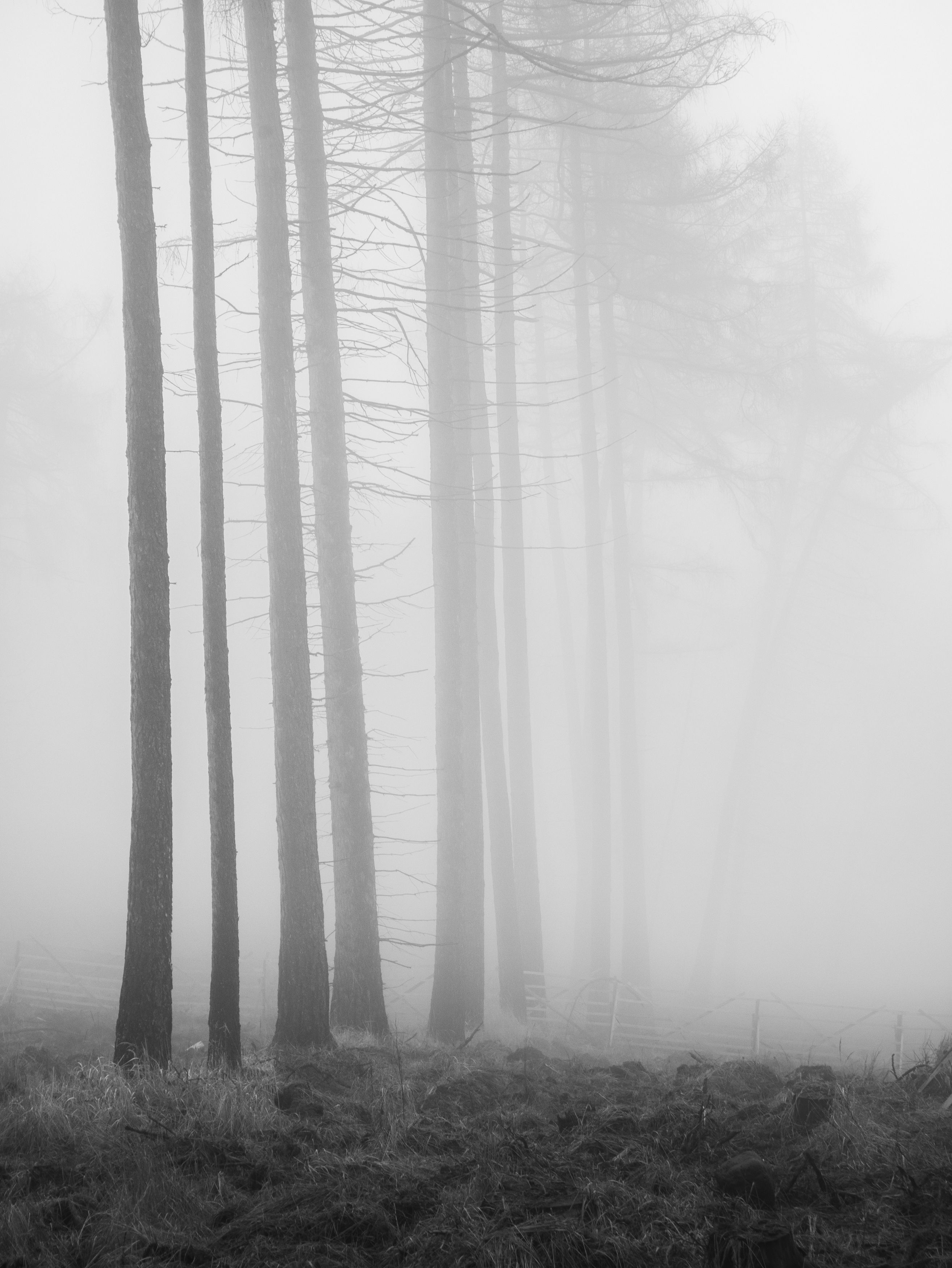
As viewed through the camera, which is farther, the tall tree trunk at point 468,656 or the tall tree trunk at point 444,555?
the tall tree trunk at point 468,656

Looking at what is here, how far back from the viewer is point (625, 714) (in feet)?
51.2

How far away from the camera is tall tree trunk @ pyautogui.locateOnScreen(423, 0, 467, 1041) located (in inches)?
395

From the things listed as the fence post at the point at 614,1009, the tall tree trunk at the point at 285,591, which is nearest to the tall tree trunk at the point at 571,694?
the fence post at the point at 614,1009

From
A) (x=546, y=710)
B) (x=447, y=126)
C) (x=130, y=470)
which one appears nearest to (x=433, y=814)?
(x=546, y=710)

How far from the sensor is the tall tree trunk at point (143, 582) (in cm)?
616

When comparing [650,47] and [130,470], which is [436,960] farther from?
[650,47]

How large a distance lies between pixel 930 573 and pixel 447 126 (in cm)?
2623

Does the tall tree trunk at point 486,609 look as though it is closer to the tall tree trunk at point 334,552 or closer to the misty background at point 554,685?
the tall tree trunk at point 334,552

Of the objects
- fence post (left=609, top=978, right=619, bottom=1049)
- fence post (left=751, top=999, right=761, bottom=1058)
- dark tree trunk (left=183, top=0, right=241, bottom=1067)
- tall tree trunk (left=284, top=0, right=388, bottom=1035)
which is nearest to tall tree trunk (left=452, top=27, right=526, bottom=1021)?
fence post (left=609, top=978, right=619, bottom=1049)

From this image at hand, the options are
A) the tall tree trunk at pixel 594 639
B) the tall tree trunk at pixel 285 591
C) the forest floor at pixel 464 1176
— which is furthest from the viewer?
the tall tree trunk at pixel 594 639

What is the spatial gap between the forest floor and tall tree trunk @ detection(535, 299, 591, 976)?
11448 millimetres

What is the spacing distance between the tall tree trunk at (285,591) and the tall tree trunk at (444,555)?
1797 mm

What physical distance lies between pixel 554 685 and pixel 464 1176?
26.2 meters

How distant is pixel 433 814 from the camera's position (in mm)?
33969
